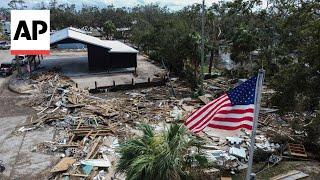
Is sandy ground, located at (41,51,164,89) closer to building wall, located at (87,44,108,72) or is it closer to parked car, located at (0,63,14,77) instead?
building wall, located at (87,44,108,72)

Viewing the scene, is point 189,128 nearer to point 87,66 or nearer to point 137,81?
point 137,81

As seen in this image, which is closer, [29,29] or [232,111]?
[232,111]

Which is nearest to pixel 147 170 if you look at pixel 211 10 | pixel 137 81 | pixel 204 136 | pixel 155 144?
pixel 155 144

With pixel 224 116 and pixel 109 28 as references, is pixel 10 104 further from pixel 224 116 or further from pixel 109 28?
pixel 109 28

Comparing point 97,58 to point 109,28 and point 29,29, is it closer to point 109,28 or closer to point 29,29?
point 29,29

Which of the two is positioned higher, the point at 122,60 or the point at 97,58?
the point at 97,58

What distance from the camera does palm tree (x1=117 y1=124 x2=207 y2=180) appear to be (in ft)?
33.0

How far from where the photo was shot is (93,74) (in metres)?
38.5

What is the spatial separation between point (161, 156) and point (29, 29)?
928 inches

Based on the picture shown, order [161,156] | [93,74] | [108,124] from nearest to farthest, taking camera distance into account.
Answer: [161,156], [108,124], [93,74]

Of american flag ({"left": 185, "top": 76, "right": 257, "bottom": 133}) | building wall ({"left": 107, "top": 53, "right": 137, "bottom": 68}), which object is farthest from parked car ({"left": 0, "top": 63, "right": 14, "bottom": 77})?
american flag ({"left": 185, "top": 76, "right": 257, "bottom": 133})

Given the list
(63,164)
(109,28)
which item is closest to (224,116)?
(63,164)

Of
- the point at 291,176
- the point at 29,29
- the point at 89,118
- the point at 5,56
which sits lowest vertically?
the point at 291,176

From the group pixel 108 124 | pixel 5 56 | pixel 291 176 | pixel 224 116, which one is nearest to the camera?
pixel 224 116
